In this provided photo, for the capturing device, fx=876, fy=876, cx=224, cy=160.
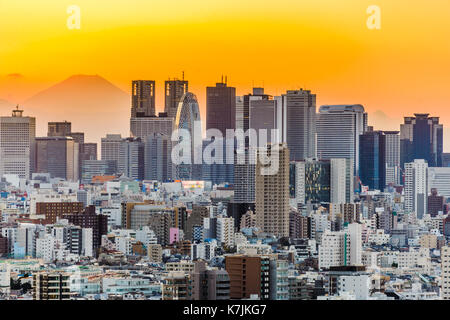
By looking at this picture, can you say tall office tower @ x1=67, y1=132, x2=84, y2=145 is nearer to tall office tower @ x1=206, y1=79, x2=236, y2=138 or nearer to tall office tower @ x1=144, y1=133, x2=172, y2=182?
tall office tower @ x1=144, y1=133, x2=172, y2=182

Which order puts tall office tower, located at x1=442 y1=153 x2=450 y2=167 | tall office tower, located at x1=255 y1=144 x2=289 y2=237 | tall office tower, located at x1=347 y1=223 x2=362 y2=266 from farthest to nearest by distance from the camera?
tall office tower, located at x1=255 y1=144 x2=289 y2=237 → tall office tower, located at x1=347 y1=223 x2=362 y2=266 → tall office tower, located at x1=442 y1=153 x2=450 y2=167

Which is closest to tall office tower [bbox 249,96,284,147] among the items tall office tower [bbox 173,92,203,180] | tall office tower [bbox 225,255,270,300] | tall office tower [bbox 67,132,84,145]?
tall office tower [bbox 173,92,203,180]

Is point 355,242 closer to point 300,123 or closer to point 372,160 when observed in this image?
point 372,160

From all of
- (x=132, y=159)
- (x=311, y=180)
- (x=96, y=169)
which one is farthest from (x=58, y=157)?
(x=311, y=180)

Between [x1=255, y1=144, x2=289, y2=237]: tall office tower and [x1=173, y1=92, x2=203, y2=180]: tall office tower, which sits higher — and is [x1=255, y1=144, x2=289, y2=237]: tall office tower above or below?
below

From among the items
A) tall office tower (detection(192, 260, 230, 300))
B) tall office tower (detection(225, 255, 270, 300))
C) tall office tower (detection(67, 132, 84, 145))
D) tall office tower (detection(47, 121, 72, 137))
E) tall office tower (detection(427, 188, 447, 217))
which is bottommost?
tall office tower (detection(225, 255, 270, 300))

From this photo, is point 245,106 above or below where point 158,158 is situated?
above

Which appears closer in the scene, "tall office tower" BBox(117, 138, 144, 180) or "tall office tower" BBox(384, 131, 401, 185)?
"tall office tower" BBox(384, 131, 401, 185)
